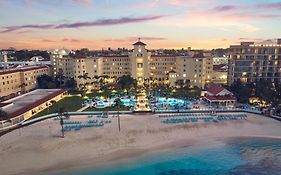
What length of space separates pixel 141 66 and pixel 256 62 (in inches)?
1518

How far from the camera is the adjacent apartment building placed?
85.6 metres

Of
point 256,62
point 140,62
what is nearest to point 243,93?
point 256,62

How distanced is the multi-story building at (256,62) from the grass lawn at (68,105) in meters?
50.3

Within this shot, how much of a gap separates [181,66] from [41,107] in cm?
4976

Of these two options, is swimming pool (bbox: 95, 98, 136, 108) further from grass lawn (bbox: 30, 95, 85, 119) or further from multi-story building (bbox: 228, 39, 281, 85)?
multi-story building (bbox: 228, 39, 281, 85)

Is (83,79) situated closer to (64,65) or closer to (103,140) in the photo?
(64,65)

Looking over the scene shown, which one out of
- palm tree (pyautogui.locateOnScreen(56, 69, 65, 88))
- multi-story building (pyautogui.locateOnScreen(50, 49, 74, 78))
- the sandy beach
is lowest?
the sandy beach

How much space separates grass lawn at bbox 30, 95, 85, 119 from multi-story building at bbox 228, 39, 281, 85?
5034 cm

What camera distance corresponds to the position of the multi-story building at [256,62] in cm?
7950

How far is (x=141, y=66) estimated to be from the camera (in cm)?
8819

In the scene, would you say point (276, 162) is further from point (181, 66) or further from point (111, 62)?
point (111, 62)

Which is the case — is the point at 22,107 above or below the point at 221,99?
below

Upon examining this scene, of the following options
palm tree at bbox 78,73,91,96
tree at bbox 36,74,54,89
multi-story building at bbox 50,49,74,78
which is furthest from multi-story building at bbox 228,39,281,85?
tree at bbox 36,74,54,89

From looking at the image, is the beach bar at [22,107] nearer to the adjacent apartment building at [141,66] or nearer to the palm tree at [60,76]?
the palm tree at [60,76]
